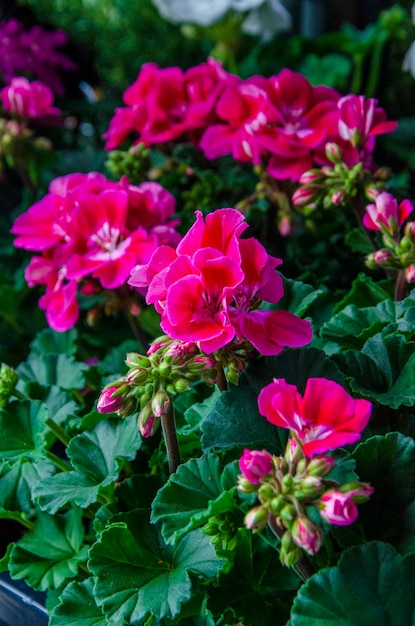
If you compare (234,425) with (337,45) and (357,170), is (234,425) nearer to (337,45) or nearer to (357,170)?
(357,170)

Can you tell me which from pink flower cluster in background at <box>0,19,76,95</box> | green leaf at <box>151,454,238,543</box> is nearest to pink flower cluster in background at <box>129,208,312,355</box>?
green leaf at <box>151,454,238,543</box>

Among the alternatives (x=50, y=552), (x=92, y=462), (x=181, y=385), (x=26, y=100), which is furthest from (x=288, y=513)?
(x=26, y=100)

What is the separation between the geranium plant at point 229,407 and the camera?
0.46 metres

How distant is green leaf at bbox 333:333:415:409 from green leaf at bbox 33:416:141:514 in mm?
203

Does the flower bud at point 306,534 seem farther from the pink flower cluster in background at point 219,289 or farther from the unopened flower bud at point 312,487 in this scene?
the pink flower cluster in background at point 219,289

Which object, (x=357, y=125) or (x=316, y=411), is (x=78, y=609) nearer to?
(x=316, y=411)

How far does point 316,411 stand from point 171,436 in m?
0.16

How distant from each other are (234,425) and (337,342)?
0.18 metres

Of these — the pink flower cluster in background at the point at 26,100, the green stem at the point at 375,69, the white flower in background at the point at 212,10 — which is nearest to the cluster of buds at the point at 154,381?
the pink flower cluster in background at the point at 26,100

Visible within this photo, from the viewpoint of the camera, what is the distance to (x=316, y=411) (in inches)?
18.2

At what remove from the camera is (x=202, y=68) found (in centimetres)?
105

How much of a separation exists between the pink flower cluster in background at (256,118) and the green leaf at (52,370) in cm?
33

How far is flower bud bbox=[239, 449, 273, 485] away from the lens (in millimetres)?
450

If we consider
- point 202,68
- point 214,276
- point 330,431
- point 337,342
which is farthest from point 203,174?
point 330,431
